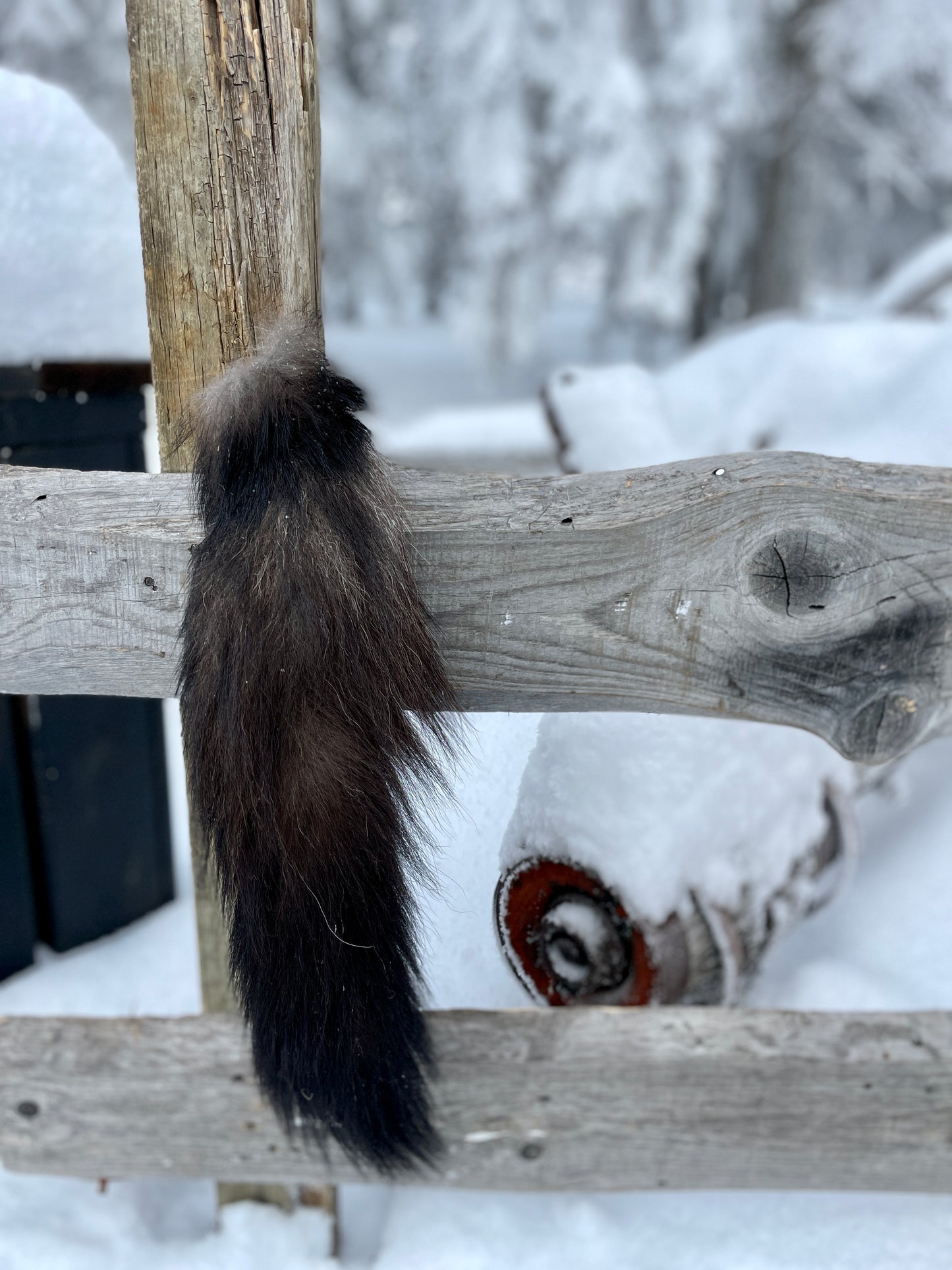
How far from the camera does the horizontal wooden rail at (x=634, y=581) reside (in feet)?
3.91

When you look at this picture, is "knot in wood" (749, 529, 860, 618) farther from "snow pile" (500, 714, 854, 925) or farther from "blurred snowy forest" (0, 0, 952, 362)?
"blurred snowy forest" (0, 0, 952, 362)

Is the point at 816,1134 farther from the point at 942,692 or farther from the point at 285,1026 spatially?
the point at 285,1026

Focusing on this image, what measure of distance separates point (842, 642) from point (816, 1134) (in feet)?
3.69

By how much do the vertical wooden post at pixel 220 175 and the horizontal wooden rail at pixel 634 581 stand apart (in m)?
0.24

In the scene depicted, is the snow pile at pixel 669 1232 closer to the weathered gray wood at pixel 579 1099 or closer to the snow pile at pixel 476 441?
the weathered gray wood at pixel 579 1099

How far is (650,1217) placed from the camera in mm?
1902

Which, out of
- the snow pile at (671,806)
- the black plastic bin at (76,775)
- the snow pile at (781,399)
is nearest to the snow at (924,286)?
the snow pile at (781,399)

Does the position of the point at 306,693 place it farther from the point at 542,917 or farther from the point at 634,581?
the point at 542,917

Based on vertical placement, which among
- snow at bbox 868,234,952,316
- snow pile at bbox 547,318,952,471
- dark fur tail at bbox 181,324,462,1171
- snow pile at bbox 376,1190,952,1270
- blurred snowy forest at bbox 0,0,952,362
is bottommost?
snow pile at bbox 376,1190,952,1270

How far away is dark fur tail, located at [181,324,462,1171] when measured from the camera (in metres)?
1.13

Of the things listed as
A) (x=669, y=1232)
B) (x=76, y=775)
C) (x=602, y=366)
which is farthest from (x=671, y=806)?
(x=602, y=366)

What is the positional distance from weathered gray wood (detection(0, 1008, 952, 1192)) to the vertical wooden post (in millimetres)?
1185

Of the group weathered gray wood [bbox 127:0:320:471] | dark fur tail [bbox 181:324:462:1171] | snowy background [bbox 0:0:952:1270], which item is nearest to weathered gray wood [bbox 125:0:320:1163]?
weathered gray wood [bbox 127:0:320:471]

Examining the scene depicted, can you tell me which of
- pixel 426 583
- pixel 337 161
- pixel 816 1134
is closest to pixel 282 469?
pixel 426 583
